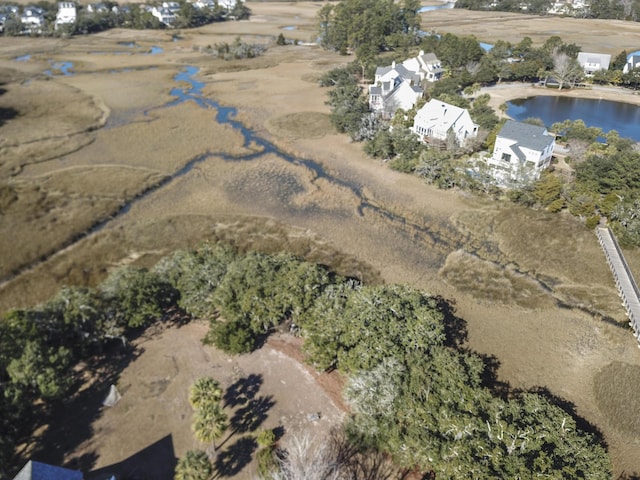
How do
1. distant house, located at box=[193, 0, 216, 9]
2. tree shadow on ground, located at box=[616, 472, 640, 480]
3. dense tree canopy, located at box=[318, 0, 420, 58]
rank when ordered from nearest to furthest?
tree shadow on ground, located at box=[616, 472, 640, 480] < dense tree canopy, located at box=[318, 0, 420, 58] < distant house, located at box=[193, 0, 216, 9]

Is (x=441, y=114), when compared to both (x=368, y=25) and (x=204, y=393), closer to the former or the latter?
(x=204, y=393)

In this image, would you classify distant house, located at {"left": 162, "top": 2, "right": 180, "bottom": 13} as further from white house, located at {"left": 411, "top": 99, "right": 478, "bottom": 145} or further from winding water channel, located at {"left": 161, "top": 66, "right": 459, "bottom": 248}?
white house, located at {"left": 411, "top": 99, "right": 478, "bottom": 145}

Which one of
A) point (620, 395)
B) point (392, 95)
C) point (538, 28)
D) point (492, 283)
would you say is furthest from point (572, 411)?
point (538, 28)

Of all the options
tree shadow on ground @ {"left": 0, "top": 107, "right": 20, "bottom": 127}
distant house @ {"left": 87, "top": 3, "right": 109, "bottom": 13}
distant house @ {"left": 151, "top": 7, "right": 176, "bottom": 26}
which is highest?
distant house @ {"left": 87, "top": 3, "right": 109, "bottom": 13}

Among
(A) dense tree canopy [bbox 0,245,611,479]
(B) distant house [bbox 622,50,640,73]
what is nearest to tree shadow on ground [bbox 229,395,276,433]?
(A) dense tree canopy [bbox 0,245,611,479]

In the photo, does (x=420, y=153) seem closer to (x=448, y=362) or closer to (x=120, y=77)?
(x=448, y=362)

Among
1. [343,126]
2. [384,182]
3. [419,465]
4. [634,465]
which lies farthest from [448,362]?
[343,126]
